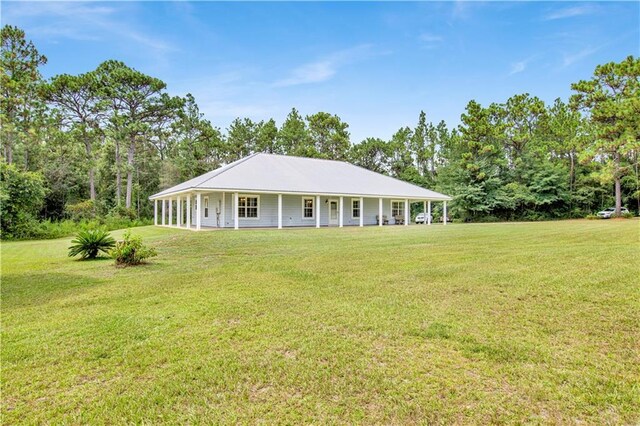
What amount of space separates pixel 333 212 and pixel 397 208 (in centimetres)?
607

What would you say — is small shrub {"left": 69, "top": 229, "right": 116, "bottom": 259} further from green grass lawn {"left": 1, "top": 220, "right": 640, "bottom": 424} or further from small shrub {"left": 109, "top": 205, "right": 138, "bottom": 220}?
small shrub {"left": 109, "top": 205, "right": 138, "bottom": 220}

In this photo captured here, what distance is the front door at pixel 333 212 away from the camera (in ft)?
80.6

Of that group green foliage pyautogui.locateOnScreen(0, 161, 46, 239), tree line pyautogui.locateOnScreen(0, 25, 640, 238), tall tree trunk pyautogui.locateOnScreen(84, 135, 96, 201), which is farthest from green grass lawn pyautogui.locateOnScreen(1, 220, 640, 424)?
tall tree trunk pyautogui.locateOnScreen(84, 135, 96, 201)

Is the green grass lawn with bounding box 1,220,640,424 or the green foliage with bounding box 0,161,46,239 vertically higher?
the green foliage with bounding box 0,161,46,239

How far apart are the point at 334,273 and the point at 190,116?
37964 millimetres

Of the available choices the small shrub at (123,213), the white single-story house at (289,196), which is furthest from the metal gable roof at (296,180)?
the small shrub at (123,213)

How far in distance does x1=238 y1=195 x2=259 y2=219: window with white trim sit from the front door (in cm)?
532

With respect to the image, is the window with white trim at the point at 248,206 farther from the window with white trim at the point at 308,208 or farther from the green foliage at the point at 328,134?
the green foliage at the point at 328,134

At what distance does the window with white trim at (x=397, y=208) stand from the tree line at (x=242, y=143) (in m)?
9.45

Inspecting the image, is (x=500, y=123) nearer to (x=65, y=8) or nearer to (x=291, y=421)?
(x=65, y=8)

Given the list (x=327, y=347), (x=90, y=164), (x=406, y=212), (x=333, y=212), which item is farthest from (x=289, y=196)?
(x=90, y=164)

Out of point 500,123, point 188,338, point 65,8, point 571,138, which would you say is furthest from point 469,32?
point 571,138

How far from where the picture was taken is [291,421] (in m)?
2.52

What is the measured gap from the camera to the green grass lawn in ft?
8.79
